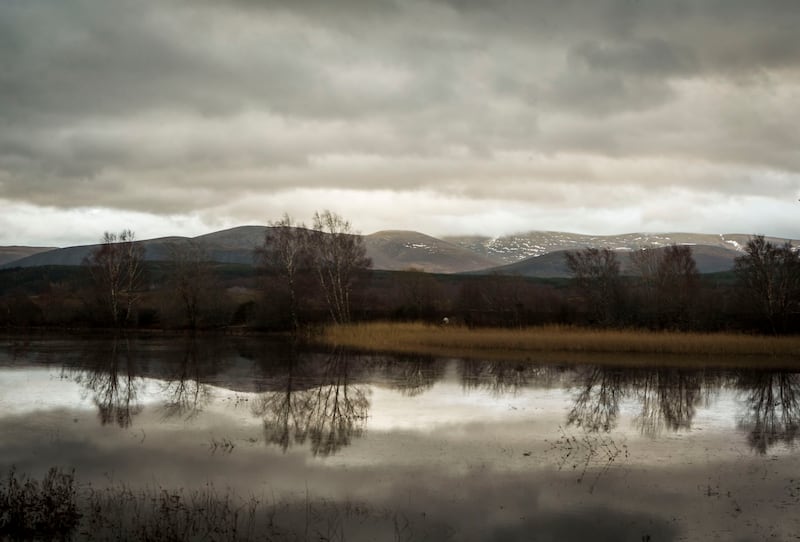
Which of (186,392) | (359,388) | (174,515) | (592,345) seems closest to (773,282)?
(592,345)

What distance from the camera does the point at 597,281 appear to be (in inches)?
2112

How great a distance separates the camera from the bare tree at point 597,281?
50750 millimetres

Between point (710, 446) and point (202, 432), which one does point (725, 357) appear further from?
point (202, 432)

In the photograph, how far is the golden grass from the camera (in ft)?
112

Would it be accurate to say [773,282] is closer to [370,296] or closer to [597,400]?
[597,400]

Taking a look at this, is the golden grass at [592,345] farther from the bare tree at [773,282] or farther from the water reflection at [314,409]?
the water reflection at [314,409]

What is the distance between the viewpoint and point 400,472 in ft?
40.1

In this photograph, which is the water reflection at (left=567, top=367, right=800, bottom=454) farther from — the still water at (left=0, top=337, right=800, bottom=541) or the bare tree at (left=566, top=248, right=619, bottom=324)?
the bare tree at (left=566, top=248, right=619, bottom=324)

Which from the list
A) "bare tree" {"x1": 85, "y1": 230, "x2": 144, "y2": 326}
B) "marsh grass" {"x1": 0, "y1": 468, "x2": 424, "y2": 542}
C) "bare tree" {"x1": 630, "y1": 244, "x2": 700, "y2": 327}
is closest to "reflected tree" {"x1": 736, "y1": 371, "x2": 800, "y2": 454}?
"marsh grass" {"x1": 0, "y1": 468, "x2": 424, "y2": 542}

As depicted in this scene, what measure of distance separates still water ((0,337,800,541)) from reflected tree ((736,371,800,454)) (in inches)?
3.7

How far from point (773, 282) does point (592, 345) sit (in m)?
14.6

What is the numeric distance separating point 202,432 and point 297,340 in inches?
1366

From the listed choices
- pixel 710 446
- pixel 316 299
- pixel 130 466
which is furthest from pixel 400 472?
pixel 316 299

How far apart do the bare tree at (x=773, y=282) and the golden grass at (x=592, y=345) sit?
6.02m
